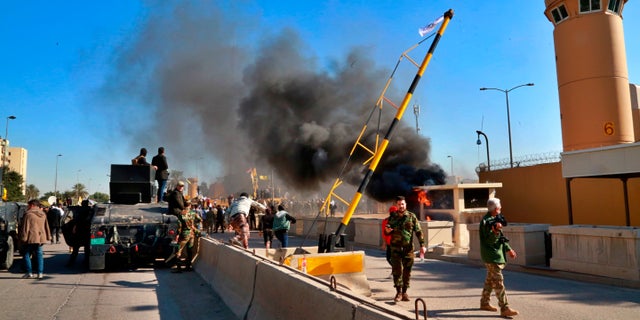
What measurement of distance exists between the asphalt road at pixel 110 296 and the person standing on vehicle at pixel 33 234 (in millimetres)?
322

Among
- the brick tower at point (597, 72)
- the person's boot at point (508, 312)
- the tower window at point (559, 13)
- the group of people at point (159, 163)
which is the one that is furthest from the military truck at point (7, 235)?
the tower window at point (559, 13)

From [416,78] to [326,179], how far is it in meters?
23.1

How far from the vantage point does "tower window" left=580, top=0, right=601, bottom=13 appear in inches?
874

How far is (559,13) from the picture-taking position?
2347cm

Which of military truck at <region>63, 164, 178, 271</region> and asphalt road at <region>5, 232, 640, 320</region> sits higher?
military truck at <region>63, 164, 178, 271</region>

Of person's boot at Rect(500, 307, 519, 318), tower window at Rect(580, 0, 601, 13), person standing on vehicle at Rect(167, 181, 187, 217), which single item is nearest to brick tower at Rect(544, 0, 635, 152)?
tower window at Rect(580, 0, 601, 13)

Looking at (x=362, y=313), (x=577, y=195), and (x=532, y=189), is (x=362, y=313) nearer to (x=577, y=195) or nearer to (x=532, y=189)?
(x=577, y=195)

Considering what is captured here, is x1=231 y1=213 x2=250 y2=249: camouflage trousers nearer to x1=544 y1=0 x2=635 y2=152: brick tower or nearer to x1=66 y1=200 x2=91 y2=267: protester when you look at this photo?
x1=66 y1=200 x2=91 y2=267: protester

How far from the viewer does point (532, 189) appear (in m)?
22.1

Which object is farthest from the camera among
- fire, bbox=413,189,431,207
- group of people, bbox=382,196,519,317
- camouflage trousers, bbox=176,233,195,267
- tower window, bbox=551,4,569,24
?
tower window, bbox=551,4,569,24

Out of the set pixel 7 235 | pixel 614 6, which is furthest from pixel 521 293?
pixel 614 6

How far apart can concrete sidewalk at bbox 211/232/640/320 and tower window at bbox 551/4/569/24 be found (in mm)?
19062

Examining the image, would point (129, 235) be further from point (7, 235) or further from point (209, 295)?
point (209, 295)

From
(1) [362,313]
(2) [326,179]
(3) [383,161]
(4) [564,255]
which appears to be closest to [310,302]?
(1) [362,313]
